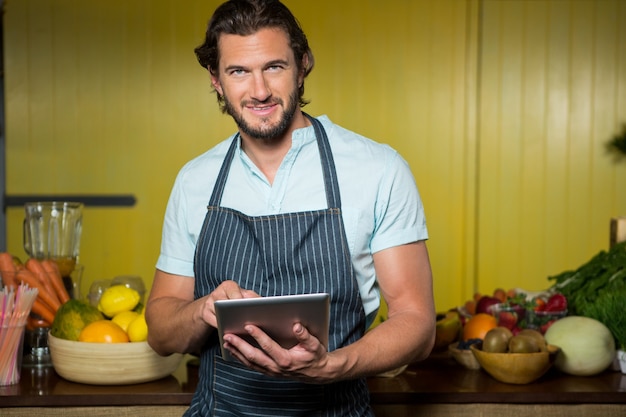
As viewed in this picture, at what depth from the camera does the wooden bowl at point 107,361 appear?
222 centimetres

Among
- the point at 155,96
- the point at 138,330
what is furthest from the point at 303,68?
the point at 155,96

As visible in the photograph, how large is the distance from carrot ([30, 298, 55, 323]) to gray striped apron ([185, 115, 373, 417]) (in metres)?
0.71

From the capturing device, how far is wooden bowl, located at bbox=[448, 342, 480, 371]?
7.93ft

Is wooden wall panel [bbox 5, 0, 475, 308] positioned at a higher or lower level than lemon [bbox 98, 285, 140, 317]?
higher

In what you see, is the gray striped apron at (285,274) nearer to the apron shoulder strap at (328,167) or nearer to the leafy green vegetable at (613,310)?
the apron shoulder strap at (328,167)

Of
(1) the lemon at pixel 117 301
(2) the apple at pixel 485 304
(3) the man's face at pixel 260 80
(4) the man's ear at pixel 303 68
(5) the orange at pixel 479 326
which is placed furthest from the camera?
(2) the apple at pixel 485 304

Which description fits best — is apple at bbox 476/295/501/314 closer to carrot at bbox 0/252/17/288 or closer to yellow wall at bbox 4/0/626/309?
carrot at bbox 0/252/17/288

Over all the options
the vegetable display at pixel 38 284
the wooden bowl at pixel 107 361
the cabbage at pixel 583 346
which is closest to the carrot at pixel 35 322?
the vegetable display at pixel 38 284

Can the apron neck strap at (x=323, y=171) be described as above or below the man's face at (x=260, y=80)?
below

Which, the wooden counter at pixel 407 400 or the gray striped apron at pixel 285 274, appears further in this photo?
the wooden counter at pixel 407 400

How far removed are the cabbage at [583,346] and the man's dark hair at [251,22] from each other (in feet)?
3.51

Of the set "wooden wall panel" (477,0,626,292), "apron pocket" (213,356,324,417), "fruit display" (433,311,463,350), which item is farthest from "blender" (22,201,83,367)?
"wooden wall panel" (477,0,626,292)

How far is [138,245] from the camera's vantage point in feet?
16.5

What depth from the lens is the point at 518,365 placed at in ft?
7.32
